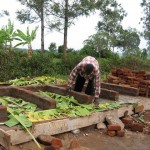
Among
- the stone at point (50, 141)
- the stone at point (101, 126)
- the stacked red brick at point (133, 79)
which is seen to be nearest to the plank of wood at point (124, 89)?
the stacked red brick at point (133, 79)

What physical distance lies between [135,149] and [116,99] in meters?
2.23

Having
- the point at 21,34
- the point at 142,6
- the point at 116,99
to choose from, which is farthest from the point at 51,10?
the point at 142,6

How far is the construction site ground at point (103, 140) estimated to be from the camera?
495 cm

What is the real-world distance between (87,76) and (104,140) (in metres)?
1.80

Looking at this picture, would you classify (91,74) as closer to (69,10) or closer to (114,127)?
(114,127)

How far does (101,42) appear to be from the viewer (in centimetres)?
2156

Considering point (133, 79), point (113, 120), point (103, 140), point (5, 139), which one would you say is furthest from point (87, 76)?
point (5, 139)

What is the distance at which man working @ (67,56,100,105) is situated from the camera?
621 cm

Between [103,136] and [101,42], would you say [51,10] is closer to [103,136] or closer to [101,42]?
[101,42]

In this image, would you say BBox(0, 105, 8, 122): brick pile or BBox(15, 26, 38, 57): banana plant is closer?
BBox(0, 105, 8, 122): brick pile

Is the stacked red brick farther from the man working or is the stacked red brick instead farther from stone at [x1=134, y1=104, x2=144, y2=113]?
the man working

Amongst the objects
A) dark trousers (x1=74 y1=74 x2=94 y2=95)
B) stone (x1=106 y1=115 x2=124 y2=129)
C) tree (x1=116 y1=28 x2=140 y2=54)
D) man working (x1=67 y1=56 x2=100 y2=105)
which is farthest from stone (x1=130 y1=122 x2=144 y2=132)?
tree (x1=116 y1=28 x2=140 y2=54)

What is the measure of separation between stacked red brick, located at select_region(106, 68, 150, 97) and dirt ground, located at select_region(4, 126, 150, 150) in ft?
9.06

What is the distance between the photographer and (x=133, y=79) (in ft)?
28.6
